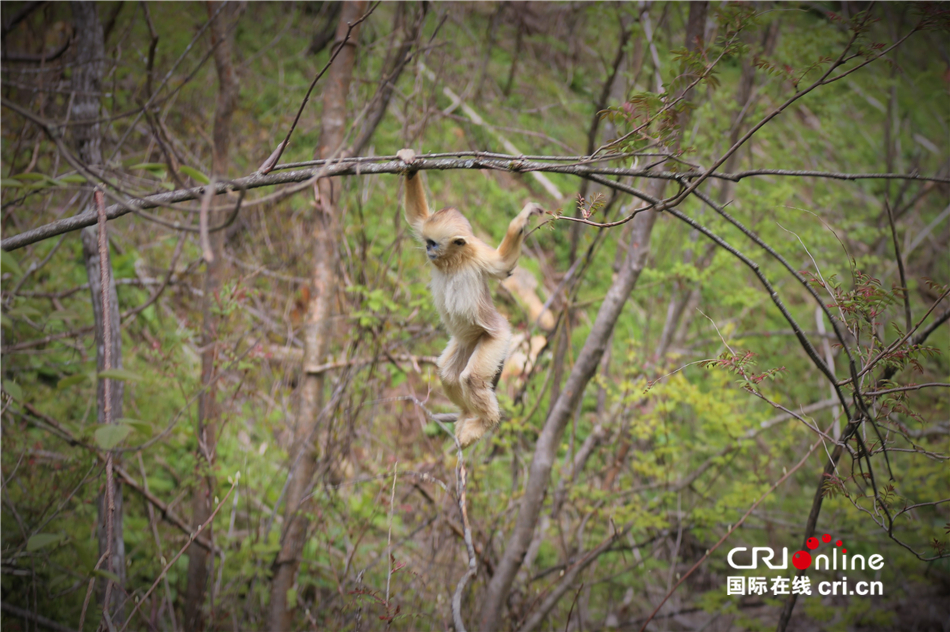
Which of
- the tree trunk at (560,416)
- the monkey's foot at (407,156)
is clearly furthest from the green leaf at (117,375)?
the tree trunk at (560,416)

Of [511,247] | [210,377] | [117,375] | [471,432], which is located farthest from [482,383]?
[210,377]

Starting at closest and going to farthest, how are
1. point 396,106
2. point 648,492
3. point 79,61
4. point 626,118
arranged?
point 626,118 → point 79,61 → point 648,492 → point 396,106

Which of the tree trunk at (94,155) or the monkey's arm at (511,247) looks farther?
the tree trunk at (94,155)

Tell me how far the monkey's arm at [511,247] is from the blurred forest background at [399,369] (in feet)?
0.93

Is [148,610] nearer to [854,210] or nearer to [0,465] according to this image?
[0,465]

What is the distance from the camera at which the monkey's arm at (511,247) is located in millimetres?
2697

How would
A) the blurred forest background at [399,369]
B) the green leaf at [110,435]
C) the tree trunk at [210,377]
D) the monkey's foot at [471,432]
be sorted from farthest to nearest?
the tree trunk at [210,377] → the monkey's foot at [471,432] → the blurred forest background at [399,369] → the green leaf at [110,435]

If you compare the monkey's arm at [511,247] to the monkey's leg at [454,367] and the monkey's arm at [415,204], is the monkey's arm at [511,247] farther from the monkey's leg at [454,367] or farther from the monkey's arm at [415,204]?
the monkey's leg at [454,367]

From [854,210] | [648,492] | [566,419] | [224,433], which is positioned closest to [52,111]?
[224,433]

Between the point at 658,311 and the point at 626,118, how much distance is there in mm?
6575

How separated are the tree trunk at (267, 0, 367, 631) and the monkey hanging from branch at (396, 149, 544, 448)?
1.61 meters

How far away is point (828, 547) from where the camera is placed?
536 centimetres
